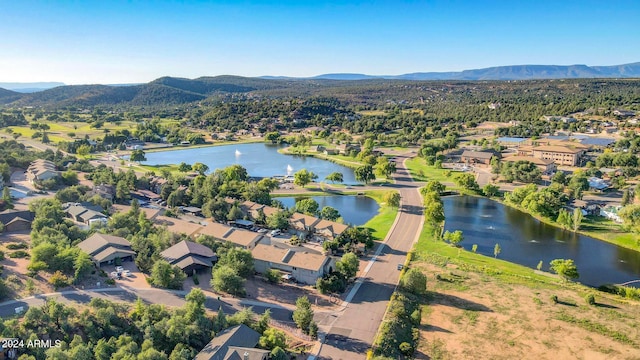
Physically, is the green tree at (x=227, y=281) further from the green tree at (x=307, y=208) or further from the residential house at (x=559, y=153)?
the residential house at (x=559, y=153)

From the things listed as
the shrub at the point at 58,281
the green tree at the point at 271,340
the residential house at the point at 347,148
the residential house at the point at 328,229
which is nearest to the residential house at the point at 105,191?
the shrub at the point at 58,281

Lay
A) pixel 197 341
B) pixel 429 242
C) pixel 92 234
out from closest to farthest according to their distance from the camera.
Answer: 1. pixel 197 341
2. pixel 92 234
3. pixel 429 242

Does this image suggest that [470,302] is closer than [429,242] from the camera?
Yes

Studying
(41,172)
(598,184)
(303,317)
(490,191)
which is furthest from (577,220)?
(41,172)

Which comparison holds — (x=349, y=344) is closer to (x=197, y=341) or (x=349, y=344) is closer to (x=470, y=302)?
(x=197, y=341)

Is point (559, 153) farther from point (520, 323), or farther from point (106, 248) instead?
point (106, 248)

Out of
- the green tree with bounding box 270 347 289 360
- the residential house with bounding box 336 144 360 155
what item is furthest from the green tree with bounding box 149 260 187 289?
the residential house with bounding box 336 144 360 155

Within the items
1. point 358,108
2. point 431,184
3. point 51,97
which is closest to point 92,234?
point 431,184
